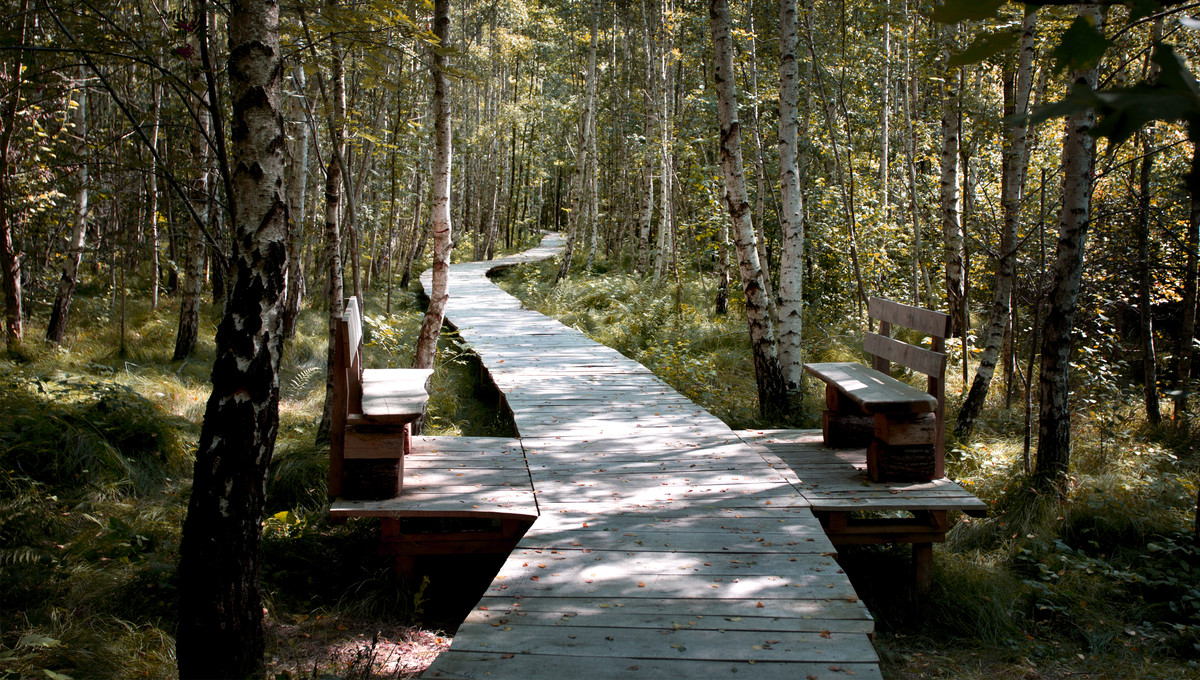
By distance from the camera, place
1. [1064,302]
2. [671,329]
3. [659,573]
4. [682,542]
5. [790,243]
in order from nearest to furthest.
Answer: [659,573] → [682,542] → [1064,302] → [790,243] → [671,329]

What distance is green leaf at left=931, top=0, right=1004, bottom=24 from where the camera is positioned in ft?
3.93

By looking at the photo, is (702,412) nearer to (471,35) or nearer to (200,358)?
(200,358)

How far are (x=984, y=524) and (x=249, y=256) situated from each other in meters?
5.67

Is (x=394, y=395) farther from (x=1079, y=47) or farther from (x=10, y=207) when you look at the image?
(x=10, y=207)

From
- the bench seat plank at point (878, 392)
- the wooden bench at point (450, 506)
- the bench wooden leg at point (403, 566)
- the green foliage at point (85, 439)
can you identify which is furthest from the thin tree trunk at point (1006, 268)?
the green foliage at point (85, 439)

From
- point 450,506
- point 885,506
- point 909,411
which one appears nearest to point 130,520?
point 450,506

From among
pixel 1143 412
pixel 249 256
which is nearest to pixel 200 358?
pixel 249 256

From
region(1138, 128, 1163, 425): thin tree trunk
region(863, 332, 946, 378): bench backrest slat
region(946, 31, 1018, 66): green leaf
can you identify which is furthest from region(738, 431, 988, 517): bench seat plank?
region(1138, 128, 1163, 425): thin tree trunk

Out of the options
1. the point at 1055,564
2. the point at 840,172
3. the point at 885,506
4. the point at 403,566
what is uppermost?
the point at 840,172

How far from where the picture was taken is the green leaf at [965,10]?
3.93 feet

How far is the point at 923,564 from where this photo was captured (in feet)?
16.4

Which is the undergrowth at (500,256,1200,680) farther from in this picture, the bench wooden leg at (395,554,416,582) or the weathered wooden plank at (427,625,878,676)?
the bench wooden leg at (395,554,416,582)

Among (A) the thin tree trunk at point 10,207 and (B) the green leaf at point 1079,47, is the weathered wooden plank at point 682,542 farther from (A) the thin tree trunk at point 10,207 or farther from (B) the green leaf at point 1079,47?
(A) the thin tree trunk at point 10,207

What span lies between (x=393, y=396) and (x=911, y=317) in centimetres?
385
